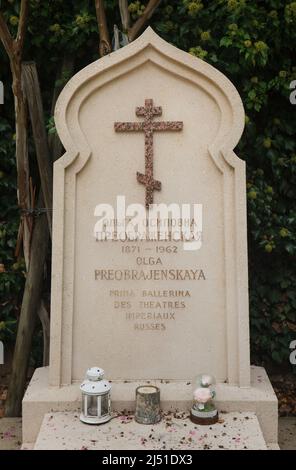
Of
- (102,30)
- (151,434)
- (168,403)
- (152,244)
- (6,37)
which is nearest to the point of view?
(151,434)

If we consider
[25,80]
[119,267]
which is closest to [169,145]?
[119,267]

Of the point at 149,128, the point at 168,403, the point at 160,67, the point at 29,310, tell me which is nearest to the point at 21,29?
the point at 160,67

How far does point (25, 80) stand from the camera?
4.20 metres

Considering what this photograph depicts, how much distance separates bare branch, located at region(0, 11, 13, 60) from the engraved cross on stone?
1.43 m

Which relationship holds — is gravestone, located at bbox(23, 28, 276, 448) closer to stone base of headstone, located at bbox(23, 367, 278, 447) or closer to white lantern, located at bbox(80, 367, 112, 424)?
stone base of headstone, located at bbox(23, 367, 278, 447)

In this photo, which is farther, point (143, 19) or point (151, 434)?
point (143, 19)

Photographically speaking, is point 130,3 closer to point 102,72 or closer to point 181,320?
point 102,72

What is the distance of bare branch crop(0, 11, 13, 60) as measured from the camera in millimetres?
4043

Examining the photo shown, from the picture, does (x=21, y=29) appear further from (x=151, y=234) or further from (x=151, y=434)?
(x=151, y=434)

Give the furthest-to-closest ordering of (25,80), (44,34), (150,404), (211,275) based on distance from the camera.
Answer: (44,34), (25,80), (211,275), (150,404)

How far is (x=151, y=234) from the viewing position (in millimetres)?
3486

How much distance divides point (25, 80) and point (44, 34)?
665 mm

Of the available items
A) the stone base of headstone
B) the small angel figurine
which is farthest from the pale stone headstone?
the small angel figurine

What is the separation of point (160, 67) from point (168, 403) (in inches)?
96.6
